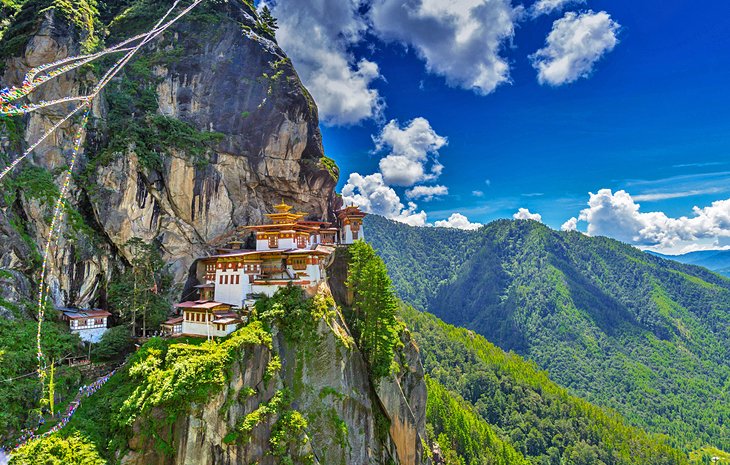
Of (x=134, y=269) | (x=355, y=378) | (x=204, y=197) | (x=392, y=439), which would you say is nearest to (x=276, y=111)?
(x=204, y=197)

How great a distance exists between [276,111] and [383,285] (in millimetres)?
27310

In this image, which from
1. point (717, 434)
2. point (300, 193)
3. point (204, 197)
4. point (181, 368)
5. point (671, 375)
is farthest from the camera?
point (671, 375)

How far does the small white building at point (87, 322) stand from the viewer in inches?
1341

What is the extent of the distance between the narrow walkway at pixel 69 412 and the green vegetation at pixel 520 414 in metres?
55.3

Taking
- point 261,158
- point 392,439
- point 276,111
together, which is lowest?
point 392,439

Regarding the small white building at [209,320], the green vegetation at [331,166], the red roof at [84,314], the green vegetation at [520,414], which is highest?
the green vegetation at [331,166]

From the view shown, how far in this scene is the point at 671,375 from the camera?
166125 mm

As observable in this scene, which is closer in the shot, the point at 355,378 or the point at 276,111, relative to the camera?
the point at 355,378

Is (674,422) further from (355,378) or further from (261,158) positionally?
(261,158)

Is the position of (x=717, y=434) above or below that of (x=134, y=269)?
below

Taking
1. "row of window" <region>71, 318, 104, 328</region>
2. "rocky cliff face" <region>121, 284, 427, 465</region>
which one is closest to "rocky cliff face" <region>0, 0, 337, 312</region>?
"row of window" <region>71, 318, 104, 328</region>

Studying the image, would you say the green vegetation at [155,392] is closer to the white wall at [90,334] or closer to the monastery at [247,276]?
the monastery at [247,276]

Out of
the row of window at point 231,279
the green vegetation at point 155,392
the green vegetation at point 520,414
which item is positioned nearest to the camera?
the green vegetation at point 155,392

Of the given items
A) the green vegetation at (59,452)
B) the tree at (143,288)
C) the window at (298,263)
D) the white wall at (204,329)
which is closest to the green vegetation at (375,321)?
the window at (298,263)
